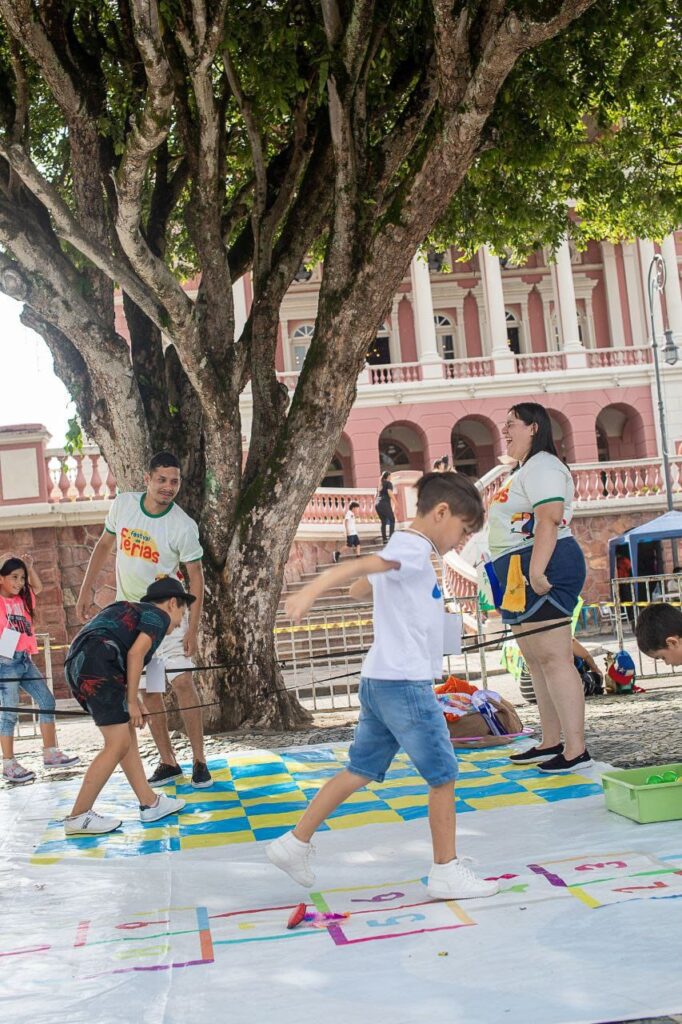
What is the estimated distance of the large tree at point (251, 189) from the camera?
7.37m

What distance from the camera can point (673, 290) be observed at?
118ft

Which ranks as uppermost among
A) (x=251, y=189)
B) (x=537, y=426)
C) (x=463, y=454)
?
(x=463, y=454)

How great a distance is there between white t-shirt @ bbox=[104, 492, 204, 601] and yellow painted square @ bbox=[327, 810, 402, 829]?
69.1 inches

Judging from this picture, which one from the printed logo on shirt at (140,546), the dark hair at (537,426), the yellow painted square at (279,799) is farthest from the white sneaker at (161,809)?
the dark hair at (537,426)

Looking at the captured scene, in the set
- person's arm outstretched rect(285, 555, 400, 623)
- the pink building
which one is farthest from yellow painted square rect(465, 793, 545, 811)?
the pink building

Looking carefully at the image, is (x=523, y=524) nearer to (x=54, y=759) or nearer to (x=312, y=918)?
(x=312, y=918)

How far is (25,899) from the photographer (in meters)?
4.06

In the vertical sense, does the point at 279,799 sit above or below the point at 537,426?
below

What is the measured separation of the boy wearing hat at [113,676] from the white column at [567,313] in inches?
1233

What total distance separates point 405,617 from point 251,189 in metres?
7.11

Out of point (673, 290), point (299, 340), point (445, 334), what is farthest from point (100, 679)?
point (445, 334)

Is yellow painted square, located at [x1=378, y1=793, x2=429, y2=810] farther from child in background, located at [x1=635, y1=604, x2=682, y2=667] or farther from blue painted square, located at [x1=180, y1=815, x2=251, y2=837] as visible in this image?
child in background, located at [x1=635, y1=604, x2=682, y2=667]

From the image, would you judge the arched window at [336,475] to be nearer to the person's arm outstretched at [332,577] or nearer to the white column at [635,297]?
the white column at [635,297]

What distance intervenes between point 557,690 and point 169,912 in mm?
2311
